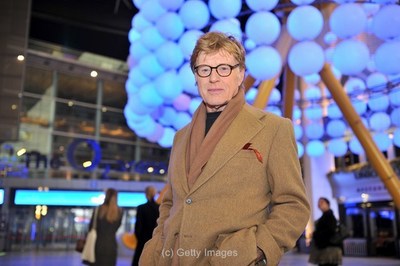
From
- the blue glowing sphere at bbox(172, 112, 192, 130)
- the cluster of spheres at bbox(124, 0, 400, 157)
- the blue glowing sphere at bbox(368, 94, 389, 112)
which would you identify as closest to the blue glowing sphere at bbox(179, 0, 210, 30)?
the cluster of spheres at bbox(124, 0, 400, 157)

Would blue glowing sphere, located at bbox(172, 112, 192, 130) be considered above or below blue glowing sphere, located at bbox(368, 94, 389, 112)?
below

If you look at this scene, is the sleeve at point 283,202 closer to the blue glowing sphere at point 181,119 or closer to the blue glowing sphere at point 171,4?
the blue glowing sphere at point 171,4

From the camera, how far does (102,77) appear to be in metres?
21.8

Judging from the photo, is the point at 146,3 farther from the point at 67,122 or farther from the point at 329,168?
the point at 67,122

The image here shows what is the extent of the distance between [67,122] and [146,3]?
18.1 m

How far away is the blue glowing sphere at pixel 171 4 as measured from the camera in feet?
17.3

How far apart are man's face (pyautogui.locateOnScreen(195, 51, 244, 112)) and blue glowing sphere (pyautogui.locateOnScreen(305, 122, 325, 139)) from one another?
7.30 m

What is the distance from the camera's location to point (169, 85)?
5668mm

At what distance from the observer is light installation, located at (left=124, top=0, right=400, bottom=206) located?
465 centimetres

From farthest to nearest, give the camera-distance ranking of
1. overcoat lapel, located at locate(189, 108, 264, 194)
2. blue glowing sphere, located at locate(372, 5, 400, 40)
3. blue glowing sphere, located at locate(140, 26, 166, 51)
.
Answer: blue glowing sphere, located at locate(140, 26, 166, 51) → blue glowing sphere, located at locate(372, 5, 400, 40) → overcoat lapel, located at locate(189, 108, 264, 194)

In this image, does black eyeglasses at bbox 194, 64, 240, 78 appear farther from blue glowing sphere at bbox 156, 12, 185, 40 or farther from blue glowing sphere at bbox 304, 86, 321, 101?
blue glowing sphere at bbox 304, 86, 321, 101

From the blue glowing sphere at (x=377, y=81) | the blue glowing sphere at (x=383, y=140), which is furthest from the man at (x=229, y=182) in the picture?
the blue glowing sphere at (x=377, y=81)

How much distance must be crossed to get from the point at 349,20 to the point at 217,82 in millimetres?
3538

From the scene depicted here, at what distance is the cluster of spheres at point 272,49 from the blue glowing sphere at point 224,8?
1 centimetres
